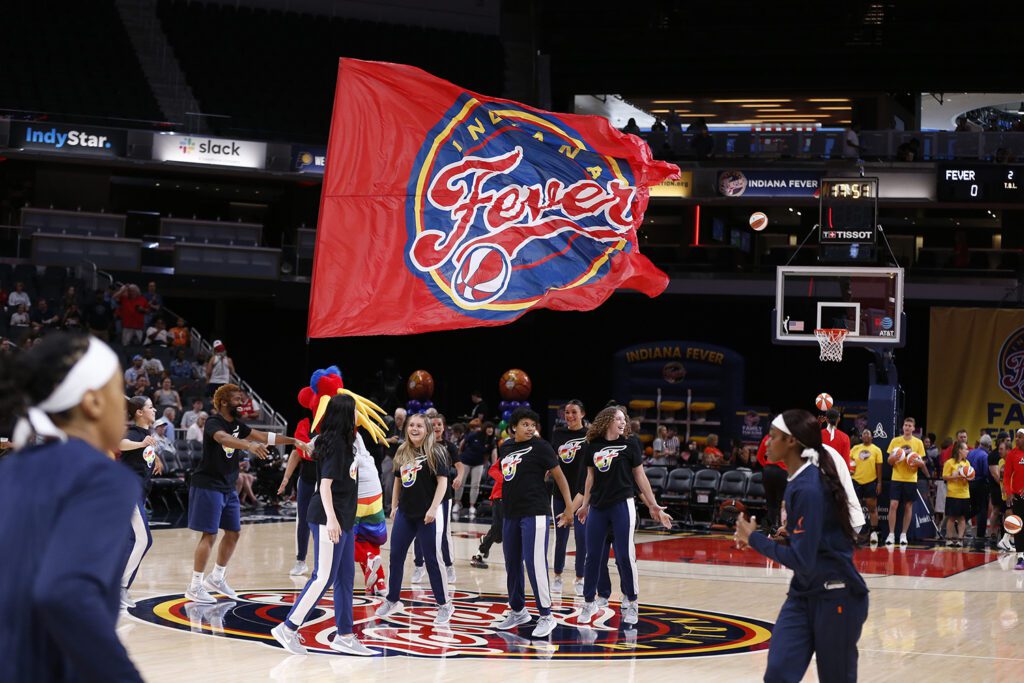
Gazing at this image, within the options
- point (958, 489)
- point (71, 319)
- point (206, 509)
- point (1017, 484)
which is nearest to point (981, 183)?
point (958, 489)

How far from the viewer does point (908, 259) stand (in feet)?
97.5

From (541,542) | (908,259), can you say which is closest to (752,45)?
(908,259)

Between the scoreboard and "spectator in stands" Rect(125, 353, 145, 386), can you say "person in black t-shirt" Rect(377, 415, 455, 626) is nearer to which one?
"spectator in stands" Rect(125, 353, 145, 386)

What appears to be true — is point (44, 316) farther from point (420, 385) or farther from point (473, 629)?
point (473, 629)

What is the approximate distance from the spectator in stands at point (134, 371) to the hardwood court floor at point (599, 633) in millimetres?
6651

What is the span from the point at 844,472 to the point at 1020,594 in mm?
9464

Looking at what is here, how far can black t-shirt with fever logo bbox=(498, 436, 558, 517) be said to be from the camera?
10.0 meters

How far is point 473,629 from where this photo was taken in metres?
10.4

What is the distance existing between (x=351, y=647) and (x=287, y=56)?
28938 mm

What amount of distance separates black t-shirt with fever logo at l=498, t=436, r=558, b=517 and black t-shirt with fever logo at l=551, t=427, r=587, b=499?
157 cm

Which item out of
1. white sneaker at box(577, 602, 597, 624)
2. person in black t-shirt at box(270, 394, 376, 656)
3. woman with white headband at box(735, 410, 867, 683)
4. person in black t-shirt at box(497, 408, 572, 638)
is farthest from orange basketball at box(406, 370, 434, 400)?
woman with white headband at box(735, 410, 867, 683)

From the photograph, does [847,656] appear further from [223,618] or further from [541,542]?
[223,618]

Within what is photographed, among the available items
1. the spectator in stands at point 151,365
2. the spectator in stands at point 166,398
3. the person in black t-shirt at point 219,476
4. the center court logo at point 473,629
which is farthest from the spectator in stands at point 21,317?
the person in black t-shirt at point 219,476

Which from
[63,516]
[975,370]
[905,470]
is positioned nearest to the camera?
[63,516]
